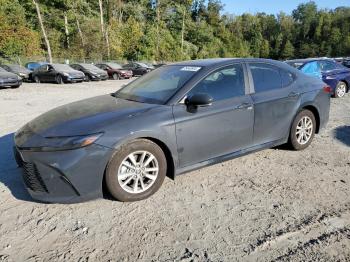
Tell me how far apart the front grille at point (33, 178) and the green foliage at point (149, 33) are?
131ft

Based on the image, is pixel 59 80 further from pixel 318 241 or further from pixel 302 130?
pixel 318 241

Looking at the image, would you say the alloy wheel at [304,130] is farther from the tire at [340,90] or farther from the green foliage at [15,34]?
the green foliage at [15,34]

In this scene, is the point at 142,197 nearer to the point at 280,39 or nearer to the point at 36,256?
the point at 36,256

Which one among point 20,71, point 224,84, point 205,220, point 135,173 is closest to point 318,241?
point 205,220

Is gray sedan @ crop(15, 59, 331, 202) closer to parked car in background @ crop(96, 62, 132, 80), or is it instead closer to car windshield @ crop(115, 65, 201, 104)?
car windshield @ crop(115, 65, 201, 104)

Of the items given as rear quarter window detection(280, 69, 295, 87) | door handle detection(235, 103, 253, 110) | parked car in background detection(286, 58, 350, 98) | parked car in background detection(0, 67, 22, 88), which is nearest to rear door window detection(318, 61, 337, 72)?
parked car in background detection(286, 58, 350, 98)

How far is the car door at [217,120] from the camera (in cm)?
420

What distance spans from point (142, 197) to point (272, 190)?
1.55 meters

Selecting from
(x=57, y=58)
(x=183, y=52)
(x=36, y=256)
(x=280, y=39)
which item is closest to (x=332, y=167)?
(x=36, y=256)

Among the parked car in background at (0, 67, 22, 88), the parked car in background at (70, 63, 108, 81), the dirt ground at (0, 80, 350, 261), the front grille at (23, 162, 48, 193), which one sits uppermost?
the front grille at (23, 162, 48, 193)

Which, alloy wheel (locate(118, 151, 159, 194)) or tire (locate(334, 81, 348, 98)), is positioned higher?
alloy wheel (locate(118, 151, 159, 194))

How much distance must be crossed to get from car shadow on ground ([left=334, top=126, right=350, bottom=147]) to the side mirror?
3225mm

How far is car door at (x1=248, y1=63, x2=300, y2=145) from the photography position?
4.90m

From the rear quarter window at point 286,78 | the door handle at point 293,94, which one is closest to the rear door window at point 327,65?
the rear quarter window at point 286,78
